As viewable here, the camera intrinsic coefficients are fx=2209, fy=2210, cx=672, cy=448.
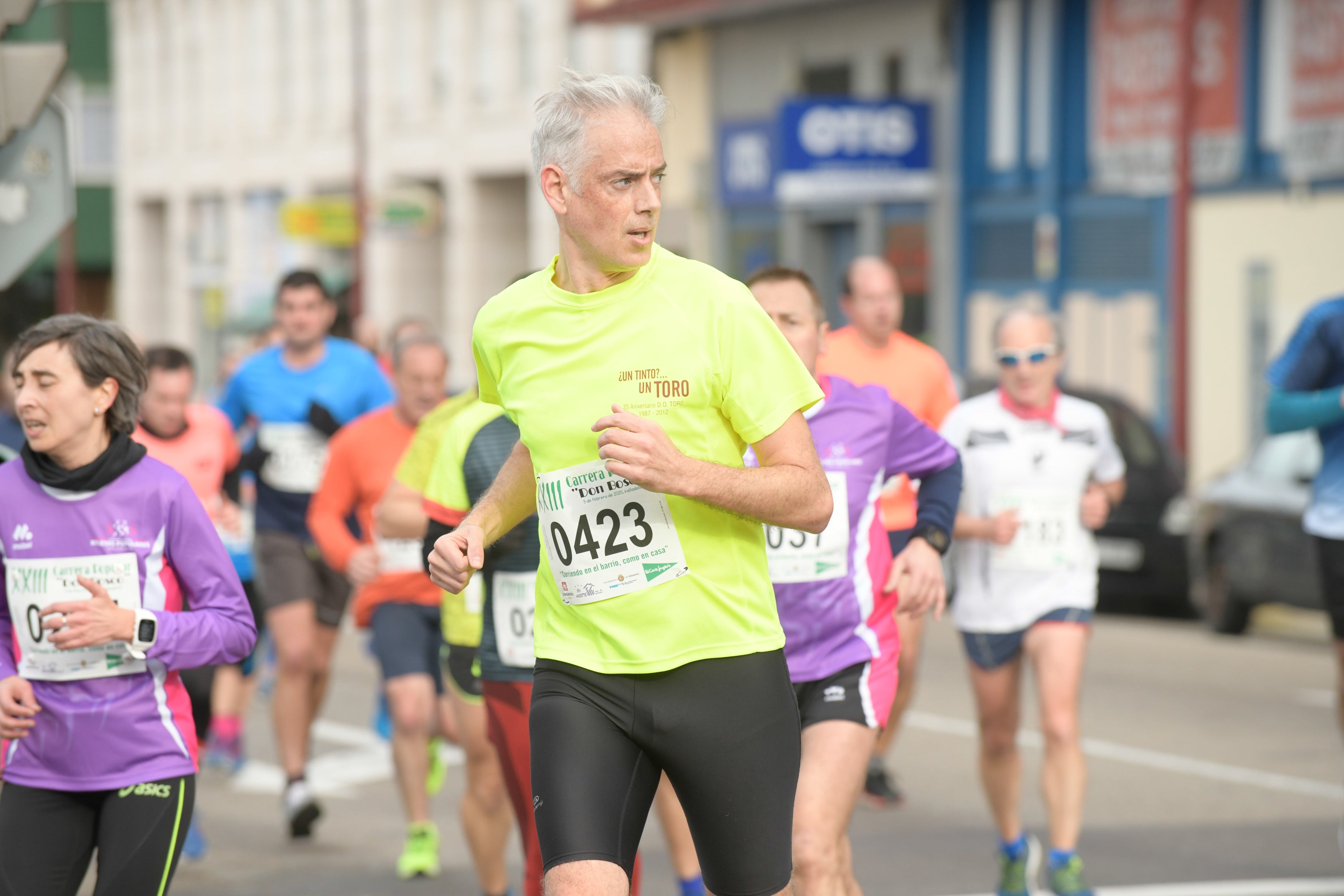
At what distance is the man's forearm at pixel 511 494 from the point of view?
446 cm

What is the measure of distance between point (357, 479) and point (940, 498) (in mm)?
3283

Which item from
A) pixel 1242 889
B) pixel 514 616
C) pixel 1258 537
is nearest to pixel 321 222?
pixel 1258 537

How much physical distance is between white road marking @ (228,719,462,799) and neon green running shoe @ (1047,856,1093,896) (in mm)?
3584

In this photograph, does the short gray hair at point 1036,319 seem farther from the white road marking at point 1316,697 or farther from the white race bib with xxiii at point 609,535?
the white road marking at point 1316,697

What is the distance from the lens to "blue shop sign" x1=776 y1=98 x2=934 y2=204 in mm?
25625

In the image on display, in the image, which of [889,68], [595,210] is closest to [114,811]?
[595,210]

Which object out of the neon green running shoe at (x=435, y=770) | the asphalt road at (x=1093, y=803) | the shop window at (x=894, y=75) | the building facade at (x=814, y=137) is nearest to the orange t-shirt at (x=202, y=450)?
the neon green running shoe at (x=435, y=770)

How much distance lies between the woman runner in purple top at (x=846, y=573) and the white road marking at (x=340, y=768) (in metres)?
4.31

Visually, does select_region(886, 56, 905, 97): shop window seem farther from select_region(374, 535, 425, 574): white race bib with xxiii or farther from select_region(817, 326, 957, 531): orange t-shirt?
select_region(374, 535, 425, 574): white race bib with xxiii

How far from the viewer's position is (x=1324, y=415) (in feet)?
23.6

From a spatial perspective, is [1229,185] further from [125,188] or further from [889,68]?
[125,188]

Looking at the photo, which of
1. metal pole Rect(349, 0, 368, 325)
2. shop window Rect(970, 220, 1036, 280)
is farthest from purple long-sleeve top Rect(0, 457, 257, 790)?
metal pole Rect(349, 0, 368, 325)

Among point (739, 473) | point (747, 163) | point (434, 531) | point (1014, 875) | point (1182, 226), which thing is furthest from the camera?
point (747, 163)

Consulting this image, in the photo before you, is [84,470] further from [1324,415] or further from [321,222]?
[321,222]
